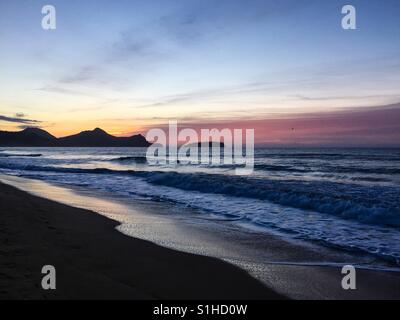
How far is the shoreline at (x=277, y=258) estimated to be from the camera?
16.3ft

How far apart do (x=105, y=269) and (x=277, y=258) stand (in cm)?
298

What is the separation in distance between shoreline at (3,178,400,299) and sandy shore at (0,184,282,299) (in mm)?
338

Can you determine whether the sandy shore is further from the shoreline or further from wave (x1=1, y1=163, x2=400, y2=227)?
wave (x1=1, y1=163, x2=400, y2=227)

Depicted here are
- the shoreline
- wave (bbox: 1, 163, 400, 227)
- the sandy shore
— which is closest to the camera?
the sandy shore

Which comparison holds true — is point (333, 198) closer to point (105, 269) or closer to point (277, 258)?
point (277, 258)

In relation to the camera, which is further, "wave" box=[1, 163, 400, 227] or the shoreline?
"wave" box=[1, 163, 400, 227]

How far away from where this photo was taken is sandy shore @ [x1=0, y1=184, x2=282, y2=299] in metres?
4.52

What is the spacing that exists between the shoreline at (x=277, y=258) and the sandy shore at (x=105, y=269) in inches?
13.3

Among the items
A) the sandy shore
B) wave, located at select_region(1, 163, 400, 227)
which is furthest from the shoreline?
wave, located at select_region(1, 163, 400, 227)

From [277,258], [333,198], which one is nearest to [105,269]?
[277,258]

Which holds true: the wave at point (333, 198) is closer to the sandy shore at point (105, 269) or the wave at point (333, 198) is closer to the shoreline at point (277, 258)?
the shoreline at point (277, 258)

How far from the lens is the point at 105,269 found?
→ 5445mm

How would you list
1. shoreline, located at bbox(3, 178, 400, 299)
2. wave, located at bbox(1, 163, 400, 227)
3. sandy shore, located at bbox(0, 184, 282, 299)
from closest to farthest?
1. sandy shore, located at bbox(0, 184, 282, 299)
2. shoreline, located at bbox(3, 178, 400, 299)
3. wave, located at bbox(1, 163, 400, 227)
